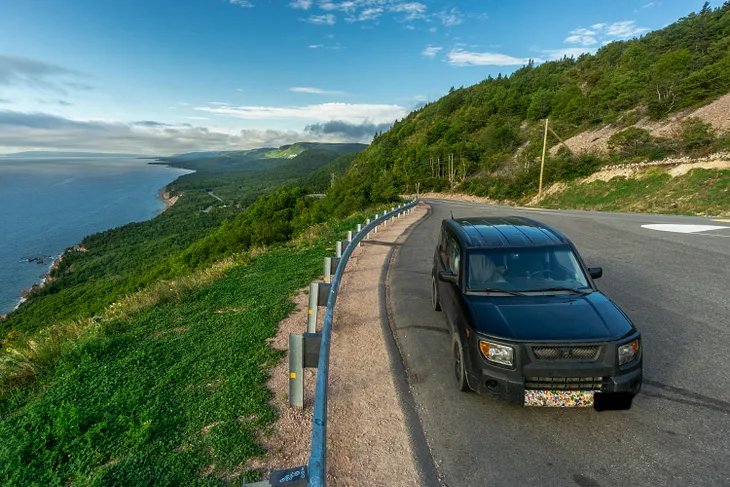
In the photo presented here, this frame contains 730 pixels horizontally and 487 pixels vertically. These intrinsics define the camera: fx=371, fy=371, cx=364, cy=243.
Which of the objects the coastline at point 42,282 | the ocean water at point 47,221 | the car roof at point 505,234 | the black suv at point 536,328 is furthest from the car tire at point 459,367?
the ocean water at point 47,221

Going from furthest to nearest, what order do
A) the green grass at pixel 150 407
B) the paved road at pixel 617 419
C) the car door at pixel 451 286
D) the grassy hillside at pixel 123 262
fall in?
the grassy hillside at pixel 123 262 → the car door at pixel 451 286 → the green grass at pixel 150 407 → the paved road at pixel 617 419

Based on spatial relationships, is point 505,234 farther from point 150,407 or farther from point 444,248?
point 150,407

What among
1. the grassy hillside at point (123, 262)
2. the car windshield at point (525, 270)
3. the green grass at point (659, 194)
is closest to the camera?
the car windshield at point (525, 270)

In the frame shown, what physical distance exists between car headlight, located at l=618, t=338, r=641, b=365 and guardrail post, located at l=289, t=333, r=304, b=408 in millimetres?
3075

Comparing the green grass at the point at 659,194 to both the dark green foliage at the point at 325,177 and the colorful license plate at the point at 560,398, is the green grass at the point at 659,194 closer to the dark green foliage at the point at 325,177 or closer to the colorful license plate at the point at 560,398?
the colorful license plate at the point at 560,398

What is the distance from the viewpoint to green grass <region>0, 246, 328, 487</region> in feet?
10.6

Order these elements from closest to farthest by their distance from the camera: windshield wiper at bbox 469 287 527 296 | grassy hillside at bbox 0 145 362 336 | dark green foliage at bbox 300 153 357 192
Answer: windshield wiper at bbox 469 287 527 296 → grassy hillside at bbox 0 145 362 336 → dark green foliage at bbox 300 153 357 192

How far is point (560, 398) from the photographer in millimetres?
3520

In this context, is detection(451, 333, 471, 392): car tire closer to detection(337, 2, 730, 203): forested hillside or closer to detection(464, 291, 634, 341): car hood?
detection(464, 291, 634, 341): car hood

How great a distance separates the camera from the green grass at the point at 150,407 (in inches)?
127

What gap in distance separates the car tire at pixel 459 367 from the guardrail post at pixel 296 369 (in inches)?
68.6

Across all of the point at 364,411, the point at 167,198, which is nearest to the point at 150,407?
the point at 364,411

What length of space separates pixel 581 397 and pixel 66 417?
519 centimetres

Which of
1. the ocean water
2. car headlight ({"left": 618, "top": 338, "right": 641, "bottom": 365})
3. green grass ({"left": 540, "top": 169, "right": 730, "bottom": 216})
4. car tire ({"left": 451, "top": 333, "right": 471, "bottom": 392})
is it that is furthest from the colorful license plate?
the ocean water
